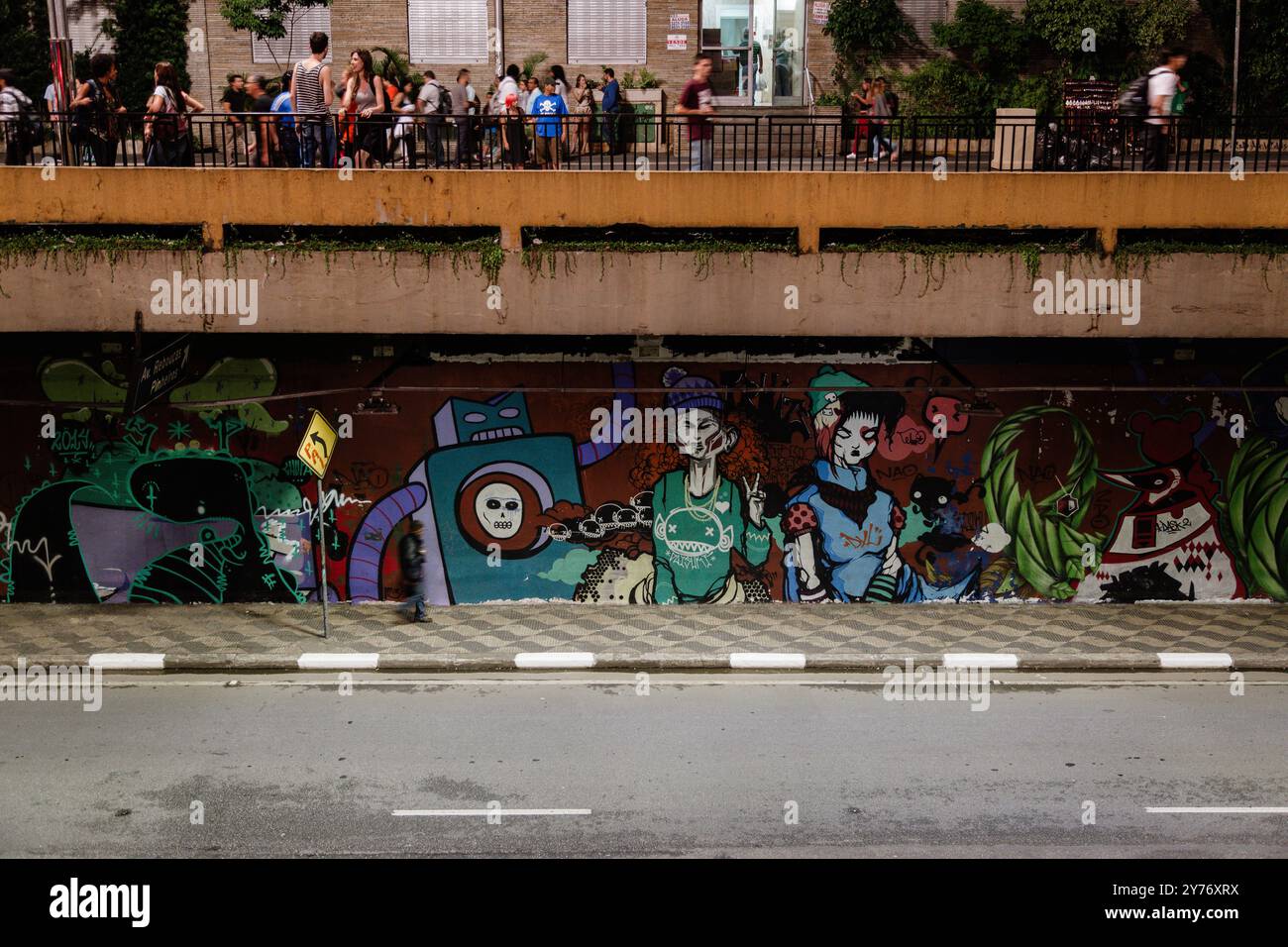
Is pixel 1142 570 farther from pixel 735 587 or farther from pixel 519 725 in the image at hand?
pixel 519 725

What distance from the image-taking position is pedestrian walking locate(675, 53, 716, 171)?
14.5 metres

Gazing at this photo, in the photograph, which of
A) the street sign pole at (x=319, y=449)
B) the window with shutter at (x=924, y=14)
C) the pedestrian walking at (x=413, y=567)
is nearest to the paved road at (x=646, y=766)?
the street sign pole at (x=319, y=449)

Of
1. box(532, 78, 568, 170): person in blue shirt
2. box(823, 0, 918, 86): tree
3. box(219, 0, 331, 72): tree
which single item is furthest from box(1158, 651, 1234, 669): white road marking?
box(219, 0, 331, 72): tree

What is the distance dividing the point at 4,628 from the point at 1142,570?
43.3 ft

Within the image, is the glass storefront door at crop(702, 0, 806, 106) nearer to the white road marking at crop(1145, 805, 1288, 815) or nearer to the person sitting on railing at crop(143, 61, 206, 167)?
the person sitting on railing at crop(143, 61, 206, 167)

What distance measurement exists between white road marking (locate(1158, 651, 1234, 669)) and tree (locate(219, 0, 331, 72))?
20932 mm

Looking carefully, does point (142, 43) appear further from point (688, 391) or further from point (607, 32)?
point (688, 391)

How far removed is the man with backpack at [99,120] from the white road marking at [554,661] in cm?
712

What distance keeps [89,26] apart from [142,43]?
5.58 feet

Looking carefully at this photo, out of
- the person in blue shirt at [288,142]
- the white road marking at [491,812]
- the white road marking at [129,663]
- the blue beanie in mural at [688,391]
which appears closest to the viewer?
the white road marking at [491,812]

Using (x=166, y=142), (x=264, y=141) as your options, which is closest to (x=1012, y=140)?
(x=264, y=141)

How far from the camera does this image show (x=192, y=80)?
27531 mm

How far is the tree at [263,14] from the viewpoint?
2509cm

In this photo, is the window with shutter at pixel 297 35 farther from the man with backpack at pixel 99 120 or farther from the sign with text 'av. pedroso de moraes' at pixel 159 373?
the sign with text 'av. pedroso de moraes' at pixel 159 373
